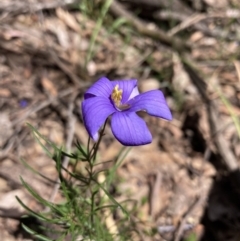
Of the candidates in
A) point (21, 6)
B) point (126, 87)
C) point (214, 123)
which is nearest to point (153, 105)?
point (126, 87)

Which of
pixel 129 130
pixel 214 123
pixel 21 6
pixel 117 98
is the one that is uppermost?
pixel 21 6

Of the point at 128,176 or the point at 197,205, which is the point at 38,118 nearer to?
the point at 128,176

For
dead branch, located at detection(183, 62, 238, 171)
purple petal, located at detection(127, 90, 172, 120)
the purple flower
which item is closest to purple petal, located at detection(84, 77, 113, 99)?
the purple flower

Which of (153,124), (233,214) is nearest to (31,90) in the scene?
(153,124)

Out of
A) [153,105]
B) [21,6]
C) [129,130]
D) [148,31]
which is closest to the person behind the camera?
[129,130]

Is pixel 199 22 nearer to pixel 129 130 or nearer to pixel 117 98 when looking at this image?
pixel 117 98

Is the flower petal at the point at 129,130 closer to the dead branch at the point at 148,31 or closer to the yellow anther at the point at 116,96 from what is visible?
the yellow anther at the point at 116,96

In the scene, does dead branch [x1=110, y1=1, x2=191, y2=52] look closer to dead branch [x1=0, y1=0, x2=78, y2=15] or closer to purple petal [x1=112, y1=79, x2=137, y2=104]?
dead branch [x1=0, y1=0, x2=78, y2=15]

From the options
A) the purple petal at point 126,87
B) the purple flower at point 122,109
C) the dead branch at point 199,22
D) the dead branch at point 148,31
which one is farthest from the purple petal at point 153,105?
the dead branch at point 199,22
